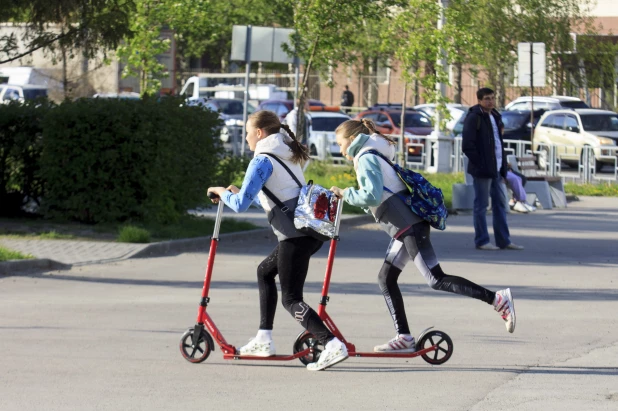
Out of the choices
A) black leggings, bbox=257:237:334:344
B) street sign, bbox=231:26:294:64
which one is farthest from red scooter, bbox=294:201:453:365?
street sign, bbox=231:26:294:64

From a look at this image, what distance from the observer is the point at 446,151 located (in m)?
29.1

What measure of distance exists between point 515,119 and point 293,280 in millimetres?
28787

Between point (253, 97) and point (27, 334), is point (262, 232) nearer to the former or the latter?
point (27, 334)

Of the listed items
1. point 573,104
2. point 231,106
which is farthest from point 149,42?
point 573,104

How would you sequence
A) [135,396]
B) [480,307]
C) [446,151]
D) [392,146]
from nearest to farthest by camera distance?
[135,396] → [392,146] → [480,307] → [446,151]

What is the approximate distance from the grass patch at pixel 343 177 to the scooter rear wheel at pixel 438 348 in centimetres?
1294

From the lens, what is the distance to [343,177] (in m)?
24.2

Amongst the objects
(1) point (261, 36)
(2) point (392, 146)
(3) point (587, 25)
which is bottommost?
(2) point (392, 146)

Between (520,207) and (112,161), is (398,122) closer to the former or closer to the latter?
(520,207)

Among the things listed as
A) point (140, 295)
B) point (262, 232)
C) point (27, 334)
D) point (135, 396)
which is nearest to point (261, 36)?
point (262, 232)

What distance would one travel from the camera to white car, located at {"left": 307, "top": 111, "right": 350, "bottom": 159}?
31.7 m

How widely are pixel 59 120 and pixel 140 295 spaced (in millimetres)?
5137

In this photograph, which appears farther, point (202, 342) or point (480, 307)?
point (480, 307)

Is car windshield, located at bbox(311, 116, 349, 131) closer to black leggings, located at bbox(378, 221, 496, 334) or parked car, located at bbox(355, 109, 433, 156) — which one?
parked car, located at bbox(355, 109, 433, 156)
